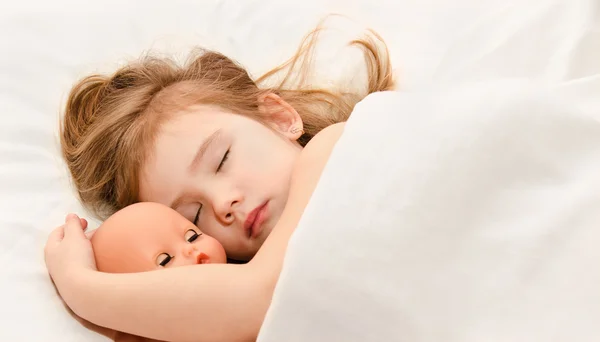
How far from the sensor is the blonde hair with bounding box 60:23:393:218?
126 cm

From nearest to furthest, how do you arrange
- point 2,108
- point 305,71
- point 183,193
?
point 183,193
point 2,108
point 305,71

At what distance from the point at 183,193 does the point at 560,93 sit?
0.56 m

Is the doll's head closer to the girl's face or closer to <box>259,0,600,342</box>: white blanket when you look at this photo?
the girl's face

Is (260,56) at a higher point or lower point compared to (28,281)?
higher

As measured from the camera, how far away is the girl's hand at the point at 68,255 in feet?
3.37

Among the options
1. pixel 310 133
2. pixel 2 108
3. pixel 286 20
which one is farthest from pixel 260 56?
pixel 2 108

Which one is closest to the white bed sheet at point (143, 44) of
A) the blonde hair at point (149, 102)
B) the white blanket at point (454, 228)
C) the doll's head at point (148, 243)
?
the blonde hair at point (149, 102)

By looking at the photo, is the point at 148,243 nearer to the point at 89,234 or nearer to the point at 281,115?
the point at 89,234

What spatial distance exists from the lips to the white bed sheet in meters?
0.27

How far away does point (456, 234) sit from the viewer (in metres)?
0.89

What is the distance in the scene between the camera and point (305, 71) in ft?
4.85

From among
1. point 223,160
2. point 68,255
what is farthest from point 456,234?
point 68,255

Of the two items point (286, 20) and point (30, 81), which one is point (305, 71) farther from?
point (30, 81)

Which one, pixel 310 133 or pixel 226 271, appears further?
pixel 310 133
